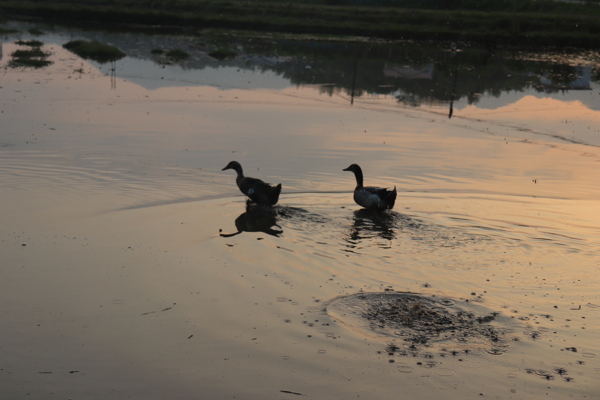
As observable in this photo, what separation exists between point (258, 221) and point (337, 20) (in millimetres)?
52004

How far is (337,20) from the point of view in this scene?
62.0 meters

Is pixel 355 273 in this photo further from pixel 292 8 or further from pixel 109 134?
pixel 292 8

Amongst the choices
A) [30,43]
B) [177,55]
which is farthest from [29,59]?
[177,55]

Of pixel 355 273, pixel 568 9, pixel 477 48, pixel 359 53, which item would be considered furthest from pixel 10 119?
pixel 568 9

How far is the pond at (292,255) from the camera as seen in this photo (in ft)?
24.3

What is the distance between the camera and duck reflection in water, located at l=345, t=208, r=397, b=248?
12047mm

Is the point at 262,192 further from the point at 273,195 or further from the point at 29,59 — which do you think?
the point at 29,59

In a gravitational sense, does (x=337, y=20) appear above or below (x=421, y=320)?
above

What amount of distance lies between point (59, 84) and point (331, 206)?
58.9 ft

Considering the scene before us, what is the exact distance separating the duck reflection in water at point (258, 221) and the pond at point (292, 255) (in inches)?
2.1

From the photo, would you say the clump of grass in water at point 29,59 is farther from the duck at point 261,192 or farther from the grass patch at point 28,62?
the duck at point 261,192

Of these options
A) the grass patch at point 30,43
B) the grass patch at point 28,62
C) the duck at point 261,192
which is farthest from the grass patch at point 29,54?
the duck at point 261,192

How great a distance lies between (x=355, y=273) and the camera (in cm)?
1019

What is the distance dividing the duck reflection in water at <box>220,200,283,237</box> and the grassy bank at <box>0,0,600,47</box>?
44.2 m
